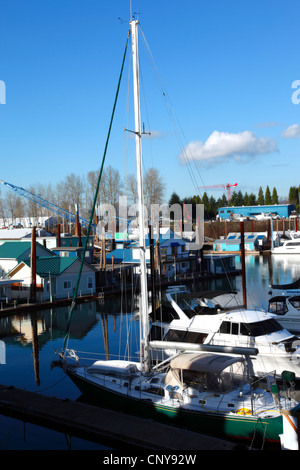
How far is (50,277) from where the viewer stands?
4478 centimetres

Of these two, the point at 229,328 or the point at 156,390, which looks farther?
the point at 229,328

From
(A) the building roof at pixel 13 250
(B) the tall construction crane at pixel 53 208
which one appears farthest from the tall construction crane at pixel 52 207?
(A) the building roof at pixel 13 250

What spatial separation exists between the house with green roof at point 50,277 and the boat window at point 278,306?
847 inches

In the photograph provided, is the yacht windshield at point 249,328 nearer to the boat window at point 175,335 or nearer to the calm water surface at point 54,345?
the boat window at point 175,335

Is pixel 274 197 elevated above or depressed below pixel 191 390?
above

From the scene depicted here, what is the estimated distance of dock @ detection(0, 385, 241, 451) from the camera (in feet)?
45.8

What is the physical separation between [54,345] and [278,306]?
15.3 metres

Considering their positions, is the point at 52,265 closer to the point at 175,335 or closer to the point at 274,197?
the point at 175,335

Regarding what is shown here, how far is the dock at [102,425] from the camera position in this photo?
1395 cm

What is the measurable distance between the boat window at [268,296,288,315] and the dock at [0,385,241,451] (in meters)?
17.8

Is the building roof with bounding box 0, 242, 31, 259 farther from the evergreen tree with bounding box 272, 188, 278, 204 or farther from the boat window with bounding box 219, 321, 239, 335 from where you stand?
the evergreen tree with bounding box 272, 188, 278, 204

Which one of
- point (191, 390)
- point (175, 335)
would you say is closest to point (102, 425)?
point (191, 390)
